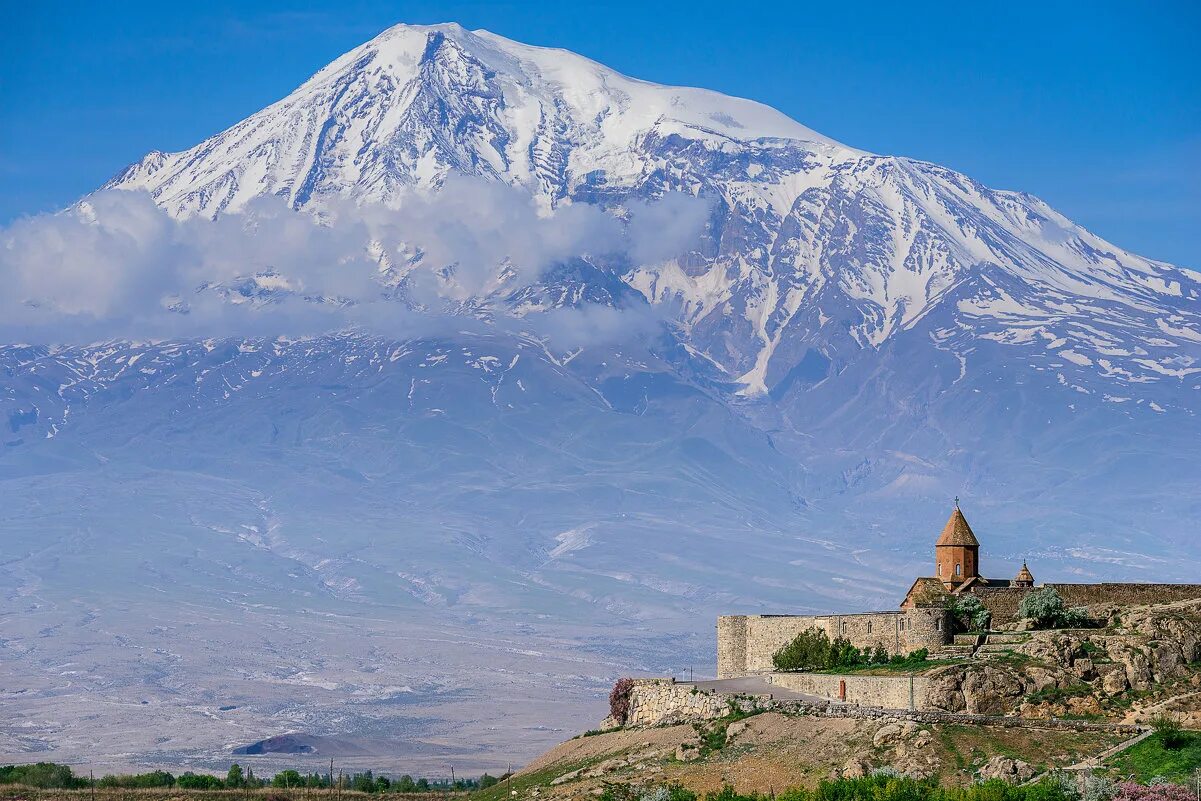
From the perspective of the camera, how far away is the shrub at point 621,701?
2594 inches

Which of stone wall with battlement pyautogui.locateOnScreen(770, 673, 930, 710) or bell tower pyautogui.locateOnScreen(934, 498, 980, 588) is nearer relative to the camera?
stone wall with battlement pyautogui.locateOnScreen(770, 673, 930, 710)

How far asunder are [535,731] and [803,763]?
128 metres

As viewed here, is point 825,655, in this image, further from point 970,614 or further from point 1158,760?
point 1158,760

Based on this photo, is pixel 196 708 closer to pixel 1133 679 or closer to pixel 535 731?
pixel 535 731

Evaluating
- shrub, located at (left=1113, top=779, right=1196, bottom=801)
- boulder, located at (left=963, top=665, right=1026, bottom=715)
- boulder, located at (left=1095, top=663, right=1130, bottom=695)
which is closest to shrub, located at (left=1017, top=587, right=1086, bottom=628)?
boulder, located at (left=1095, top=663, right=1130, bottom=695)

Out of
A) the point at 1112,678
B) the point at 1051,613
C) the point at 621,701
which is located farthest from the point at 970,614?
the point at 621,701

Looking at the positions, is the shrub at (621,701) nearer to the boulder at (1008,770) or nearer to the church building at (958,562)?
the church building at (958,562)

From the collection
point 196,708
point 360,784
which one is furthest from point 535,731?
point 360,784

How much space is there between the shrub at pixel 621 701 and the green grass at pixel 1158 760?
1978 cm

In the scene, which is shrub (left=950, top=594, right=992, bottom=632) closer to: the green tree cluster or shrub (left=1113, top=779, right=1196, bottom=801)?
the green tree cluster

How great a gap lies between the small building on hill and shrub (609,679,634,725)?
3.62 meters

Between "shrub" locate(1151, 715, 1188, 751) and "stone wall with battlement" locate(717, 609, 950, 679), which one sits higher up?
"stone wall with battlement" locate(717, 609, 950, 679)

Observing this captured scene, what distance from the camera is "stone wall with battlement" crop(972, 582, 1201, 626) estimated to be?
6384cm

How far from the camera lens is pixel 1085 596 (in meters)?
64.2
